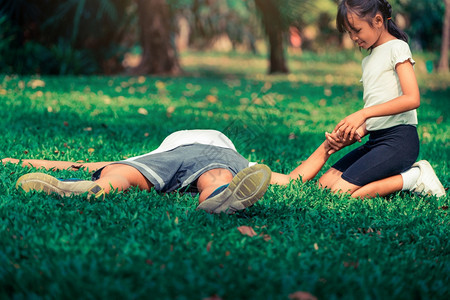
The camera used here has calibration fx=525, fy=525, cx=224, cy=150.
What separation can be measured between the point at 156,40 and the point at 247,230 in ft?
35.7

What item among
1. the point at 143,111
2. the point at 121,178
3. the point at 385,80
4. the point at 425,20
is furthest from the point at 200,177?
the point at 425,20

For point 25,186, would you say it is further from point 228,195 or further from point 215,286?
point 215,286

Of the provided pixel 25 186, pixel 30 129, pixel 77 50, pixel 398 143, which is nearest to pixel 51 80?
pixel 77 50

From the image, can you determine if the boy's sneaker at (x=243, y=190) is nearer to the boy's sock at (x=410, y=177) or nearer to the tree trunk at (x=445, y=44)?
the boy's sock at (x=410, y=177)

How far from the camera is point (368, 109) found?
333cm

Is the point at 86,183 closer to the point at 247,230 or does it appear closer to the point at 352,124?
the point at 247,230

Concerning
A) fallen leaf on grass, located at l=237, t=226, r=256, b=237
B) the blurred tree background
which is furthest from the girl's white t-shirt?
the blurred tree background

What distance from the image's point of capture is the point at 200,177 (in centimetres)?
317

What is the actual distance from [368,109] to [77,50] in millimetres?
9957

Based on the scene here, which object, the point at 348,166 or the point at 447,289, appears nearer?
the point at 447,289

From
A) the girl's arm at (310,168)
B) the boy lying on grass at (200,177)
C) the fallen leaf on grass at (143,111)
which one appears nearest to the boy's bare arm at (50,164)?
the boy lying on grass at (200,177)

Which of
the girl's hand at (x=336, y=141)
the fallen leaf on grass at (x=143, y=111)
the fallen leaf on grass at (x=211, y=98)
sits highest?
the girl's hand at (x=336, y=141)

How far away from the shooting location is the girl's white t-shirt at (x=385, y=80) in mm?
3430

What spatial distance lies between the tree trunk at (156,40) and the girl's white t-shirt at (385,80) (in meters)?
9.85
